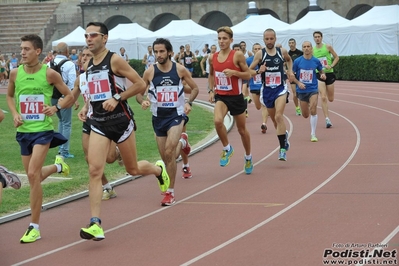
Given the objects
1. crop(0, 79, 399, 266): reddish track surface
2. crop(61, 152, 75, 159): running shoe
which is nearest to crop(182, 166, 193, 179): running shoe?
crop(0, 79, 399, 266): reddish track surface

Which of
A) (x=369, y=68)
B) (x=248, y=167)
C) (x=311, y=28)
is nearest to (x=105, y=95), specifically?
(x=248, y=167)

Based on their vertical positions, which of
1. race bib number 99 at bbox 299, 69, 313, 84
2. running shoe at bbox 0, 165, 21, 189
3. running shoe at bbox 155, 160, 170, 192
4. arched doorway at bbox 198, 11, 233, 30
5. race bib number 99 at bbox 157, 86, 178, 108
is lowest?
running shoe at bbox 155, 160, 170, 192

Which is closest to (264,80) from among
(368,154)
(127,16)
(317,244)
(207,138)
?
(368,154)

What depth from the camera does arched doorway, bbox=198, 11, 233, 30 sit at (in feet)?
188

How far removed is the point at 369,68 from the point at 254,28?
9.13 m

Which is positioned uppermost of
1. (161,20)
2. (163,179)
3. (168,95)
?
(161,20)

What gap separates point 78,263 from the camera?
7293 millimetres

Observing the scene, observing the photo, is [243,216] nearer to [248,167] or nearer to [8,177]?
[8,177]

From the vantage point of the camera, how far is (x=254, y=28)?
139 feet

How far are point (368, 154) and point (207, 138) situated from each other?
4.24m

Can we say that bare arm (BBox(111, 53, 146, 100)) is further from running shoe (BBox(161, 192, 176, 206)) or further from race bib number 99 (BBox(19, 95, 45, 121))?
running shoe (BBox(161, 192, 176, 206))

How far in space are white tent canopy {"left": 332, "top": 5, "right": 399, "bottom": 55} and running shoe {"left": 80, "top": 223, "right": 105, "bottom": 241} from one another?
31380 mm

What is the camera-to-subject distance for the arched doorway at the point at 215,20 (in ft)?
188

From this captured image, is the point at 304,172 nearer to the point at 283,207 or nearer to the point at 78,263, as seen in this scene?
the point at 283,207
